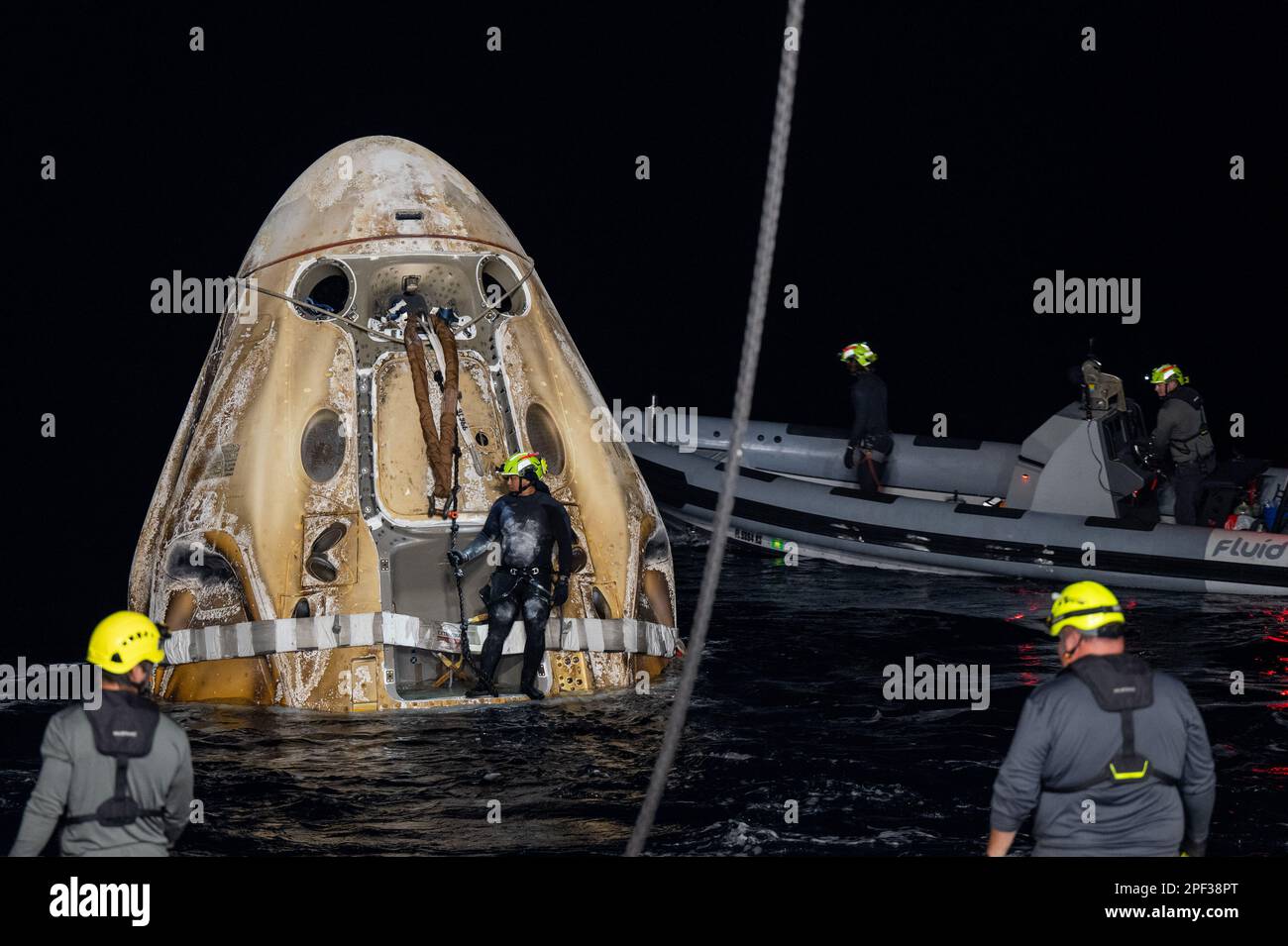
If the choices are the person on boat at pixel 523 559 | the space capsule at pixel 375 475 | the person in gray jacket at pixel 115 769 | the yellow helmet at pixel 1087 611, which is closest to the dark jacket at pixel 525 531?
the person on boat at pixel 523 559

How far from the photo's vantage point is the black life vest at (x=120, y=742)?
17.5ft

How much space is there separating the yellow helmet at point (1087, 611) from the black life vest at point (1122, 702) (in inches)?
4.8

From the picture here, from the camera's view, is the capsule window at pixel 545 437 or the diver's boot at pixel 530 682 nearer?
the diver's boot at pixel 530 682

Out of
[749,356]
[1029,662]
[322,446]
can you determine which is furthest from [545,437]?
[749,356]

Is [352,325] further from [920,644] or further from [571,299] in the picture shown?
[571,299]

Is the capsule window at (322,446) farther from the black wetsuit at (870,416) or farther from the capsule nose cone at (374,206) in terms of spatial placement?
the black wetsuit at (870,416)

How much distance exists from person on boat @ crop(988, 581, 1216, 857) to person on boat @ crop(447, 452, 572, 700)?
452 cm

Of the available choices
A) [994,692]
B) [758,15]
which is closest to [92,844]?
[994,692]

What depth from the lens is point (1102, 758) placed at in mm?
5430

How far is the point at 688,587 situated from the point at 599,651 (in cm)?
454

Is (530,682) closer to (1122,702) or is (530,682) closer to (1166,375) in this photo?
(1122,702)

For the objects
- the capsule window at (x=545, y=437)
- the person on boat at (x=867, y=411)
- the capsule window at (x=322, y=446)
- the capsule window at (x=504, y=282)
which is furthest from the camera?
the person on boat at (x=867, y=411)

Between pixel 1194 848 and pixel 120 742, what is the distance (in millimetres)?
3527

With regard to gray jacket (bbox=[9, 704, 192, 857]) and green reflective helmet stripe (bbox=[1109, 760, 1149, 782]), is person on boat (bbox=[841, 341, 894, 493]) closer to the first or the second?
green reflective helmet stripe (bbox=[1109, 760, 1149, 782])
